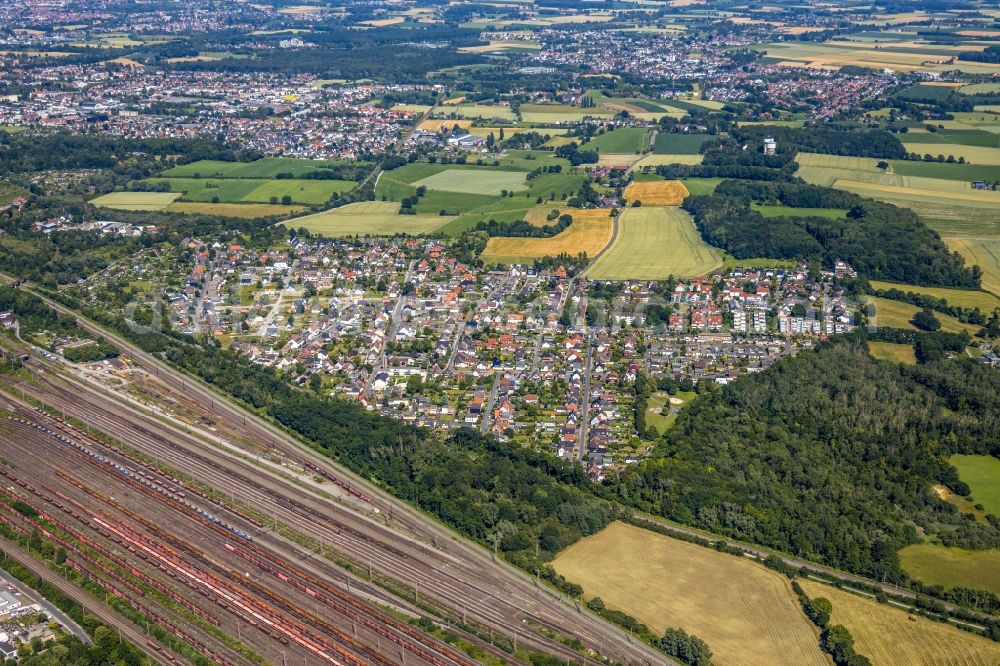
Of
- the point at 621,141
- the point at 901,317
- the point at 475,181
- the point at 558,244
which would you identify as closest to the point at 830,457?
the point at 901,317

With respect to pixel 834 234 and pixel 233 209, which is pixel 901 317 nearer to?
pixel 834 234

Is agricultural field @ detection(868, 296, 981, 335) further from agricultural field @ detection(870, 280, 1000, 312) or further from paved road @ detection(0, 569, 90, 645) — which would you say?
paved road @ detection(0, 569, 90, 645)

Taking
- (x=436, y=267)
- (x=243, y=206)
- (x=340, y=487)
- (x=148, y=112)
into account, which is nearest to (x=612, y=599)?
(x=340, y=487)

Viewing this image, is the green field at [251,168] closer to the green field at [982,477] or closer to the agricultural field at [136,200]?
the agricultural field at [136,200]

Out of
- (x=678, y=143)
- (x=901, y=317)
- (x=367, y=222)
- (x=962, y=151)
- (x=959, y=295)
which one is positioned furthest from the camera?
(x=678, y=143)

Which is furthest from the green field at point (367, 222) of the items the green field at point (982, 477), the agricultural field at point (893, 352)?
the green field at point (982, 477)

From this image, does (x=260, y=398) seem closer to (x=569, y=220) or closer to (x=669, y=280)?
(x=669, y=280)

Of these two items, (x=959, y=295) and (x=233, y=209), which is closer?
(x=959, y=295)
